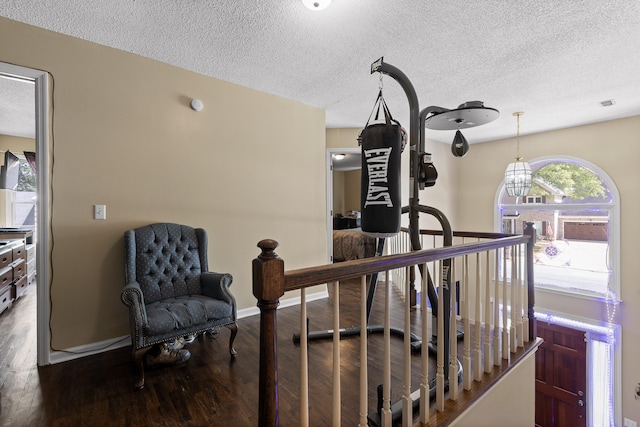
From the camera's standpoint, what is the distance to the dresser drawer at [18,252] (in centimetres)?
388

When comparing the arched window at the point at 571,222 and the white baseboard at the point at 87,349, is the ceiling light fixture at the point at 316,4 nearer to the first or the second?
the white baseboard at the point at 87,349

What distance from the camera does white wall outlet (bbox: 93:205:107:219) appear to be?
2.41 meters

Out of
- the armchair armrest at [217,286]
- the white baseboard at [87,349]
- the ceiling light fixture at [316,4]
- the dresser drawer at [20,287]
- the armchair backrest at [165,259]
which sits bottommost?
the white baseboard at [87,349]

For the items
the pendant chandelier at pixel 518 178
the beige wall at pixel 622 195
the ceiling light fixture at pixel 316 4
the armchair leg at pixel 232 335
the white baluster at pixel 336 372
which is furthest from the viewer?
the pendant chandelier at pixel 518 178

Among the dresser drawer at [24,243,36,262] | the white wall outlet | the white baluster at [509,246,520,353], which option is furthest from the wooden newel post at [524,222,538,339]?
the dresser drawer at [24,243,36,262]

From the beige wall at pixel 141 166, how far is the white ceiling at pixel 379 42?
172 millimetres

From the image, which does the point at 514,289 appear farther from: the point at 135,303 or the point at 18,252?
the point at 18,252

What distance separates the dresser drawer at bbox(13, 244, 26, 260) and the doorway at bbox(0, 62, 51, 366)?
97.0 inches

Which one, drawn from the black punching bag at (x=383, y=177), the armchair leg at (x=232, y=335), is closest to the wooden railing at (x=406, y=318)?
the black punching bag at (x=383, y=177)

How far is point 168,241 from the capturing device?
2604mm

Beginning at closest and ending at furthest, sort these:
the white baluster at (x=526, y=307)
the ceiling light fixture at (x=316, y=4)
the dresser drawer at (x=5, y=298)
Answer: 1. the ceiling light fixture at (x=316, y=4)
2. the white baluster at (x=526, y=307)
3. the dresser drawer at (x=5, y=298)

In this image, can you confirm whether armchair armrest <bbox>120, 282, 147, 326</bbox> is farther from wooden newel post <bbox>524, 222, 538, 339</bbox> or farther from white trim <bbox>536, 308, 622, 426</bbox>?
white trim <bbox>536, 308, 622, 426</bbox>

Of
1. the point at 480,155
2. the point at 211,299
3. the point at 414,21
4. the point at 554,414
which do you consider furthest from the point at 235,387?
the point at 480,155

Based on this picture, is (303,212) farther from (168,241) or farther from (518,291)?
(518,291)
